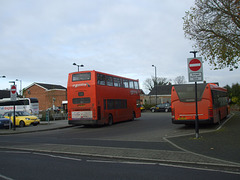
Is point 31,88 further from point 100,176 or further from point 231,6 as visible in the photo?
point 100,176

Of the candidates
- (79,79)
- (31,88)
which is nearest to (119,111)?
(79,79)

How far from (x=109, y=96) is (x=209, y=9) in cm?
1019

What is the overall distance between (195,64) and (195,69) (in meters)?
0.22

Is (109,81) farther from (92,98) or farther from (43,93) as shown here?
(43,93)

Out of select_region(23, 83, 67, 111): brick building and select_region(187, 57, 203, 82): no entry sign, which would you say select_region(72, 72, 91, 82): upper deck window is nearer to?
select_region(187, 57, 203, 82): no entry sign

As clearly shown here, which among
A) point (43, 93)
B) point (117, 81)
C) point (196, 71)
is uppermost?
point (43, 93)

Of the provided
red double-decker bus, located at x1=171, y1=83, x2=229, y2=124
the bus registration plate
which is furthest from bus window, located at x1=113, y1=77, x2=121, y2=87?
red double-decker bus, located at x1=171, y1=83, x2=229, y2=124

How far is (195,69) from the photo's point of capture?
10.8 m

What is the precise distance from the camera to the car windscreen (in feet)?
48.9

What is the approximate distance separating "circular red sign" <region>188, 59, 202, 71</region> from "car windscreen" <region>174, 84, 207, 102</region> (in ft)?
14.8

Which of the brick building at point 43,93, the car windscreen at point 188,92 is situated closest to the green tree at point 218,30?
the car windscreen at point 188,92

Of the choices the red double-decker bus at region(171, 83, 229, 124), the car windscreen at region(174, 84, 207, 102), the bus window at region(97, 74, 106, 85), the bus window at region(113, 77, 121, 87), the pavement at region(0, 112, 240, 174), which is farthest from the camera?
the bus window at region(113, 77, 121, 87)

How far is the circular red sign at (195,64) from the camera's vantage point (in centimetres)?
1072

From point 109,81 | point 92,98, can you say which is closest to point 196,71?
point 92,98
